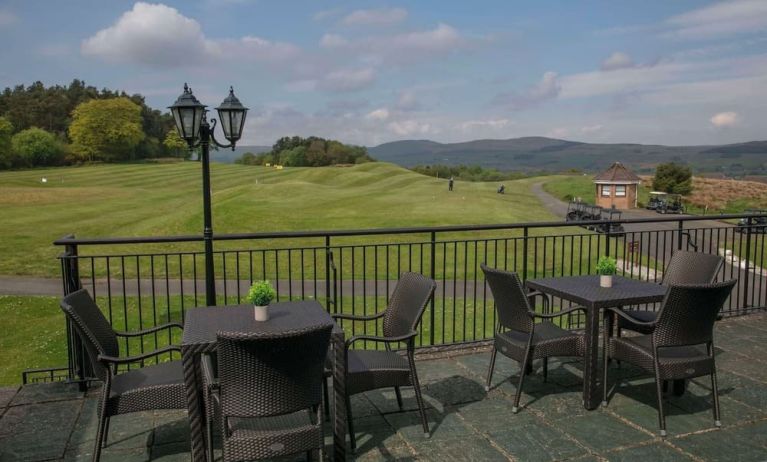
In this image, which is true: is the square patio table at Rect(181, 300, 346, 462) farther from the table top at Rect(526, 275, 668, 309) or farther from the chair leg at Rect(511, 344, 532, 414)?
the table top at Rect(526, 275, 668, 309)

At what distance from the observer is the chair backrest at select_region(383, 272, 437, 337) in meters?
3.58

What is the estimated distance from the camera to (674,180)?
5891 centimetres

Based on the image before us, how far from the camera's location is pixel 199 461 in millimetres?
2941

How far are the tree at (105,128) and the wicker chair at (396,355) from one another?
250 ft

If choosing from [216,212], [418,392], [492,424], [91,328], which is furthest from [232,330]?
[216,212]

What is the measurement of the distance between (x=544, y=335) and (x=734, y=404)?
1.43 m

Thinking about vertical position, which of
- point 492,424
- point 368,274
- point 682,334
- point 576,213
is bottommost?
point 368,274

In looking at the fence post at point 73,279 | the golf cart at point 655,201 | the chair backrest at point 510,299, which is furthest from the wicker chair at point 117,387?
the golf cart at point 655,201

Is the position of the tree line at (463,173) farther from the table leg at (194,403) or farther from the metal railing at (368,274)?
the table leg at (194,403)

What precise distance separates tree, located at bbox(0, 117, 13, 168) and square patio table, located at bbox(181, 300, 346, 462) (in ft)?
226

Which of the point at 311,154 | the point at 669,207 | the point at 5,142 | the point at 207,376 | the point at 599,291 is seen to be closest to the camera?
the point at 207,376

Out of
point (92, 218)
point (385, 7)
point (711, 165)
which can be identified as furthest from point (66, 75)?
point (711, 165)

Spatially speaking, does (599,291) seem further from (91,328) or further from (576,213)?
(576,213)

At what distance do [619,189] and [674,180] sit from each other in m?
11.1
